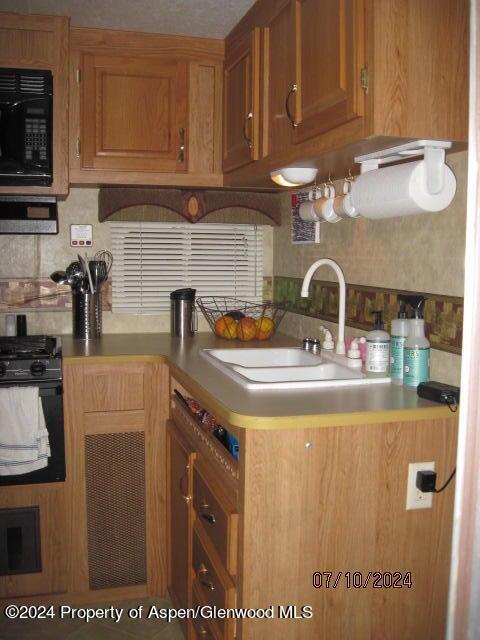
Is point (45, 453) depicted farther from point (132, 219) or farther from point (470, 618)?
point (470, 618)

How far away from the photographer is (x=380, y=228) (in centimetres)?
209

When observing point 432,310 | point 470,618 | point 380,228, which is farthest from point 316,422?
point 380,228

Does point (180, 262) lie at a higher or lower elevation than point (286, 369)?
higher

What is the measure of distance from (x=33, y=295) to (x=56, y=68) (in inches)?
39.2

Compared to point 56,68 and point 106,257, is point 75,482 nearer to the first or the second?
point 106,257

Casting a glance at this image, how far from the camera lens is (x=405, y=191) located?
1.60 meters

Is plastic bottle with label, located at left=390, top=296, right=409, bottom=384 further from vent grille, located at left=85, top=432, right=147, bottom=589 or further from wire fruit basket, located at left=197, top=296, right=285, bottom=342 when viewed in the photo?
vent grille, located at left=85, top=432, right=147, bottom=589

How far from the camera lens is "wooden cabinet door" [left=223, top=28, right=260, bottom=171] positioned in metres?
2.24

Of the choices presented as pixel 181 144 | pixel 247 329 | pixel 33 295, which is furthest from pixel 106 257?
pixel 247 329

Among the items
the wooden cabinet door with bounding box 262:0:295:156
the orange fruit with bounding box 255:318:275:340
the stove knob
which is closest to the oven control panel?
the stove knob

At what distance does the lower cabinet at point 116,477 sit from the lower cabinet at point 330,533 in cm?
83

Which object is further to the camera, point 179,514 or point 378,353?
point 179,514

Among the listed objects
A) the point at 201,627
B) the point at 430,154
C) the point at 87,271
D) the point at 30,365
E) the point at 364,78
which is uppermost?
the point at 364,78

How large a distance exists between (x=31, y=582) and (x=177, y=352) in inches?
41.0
